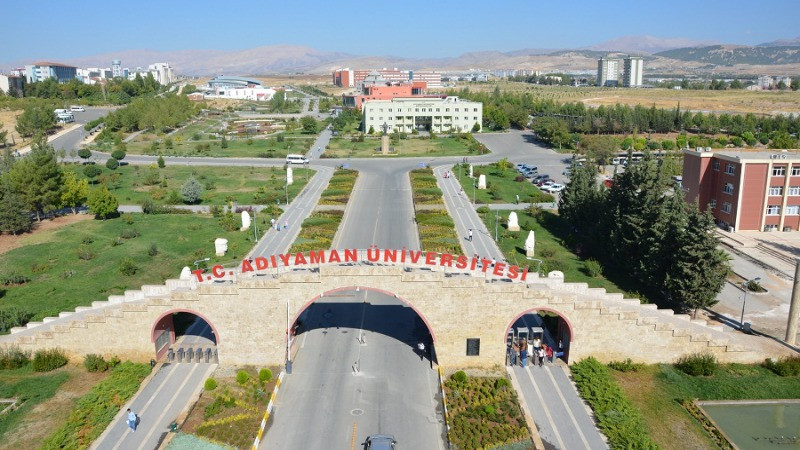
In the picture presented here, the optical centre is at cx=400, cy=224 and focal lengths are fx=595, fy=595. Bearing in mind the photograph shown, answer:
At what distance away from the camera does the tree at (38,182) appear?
229ft

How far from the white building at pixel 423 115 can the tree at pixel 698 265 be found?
11117 centimetres

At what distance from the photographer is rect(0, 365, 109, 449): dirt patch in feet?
101

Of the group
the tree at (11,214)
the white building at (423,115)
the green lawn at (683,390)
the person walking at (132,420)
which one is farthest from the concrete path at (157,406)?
the white building at (423,115)

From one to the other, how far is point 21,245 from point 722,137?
129990 millimetres

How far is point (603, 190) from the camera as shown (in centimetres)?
6050

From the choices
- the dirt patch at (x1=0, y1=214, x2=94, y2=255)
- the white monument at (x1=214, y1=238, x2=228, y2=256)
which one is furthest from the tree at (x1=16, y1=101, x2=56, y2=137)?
the white monument at (x1=214, y1=238, x2=228, y2=256)

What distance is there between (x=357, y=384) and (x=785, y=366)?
26.5 meters

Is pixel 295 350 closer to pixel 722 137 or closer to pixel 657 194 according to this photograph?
pixel 657 194

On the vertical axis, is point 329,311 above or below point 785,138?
below

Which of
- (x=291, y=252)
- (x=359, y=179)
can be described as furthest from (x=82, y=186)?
(x=359, y=179)

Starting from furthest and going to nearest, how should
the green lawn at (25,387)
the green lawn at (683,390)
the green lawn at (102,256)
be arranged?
the green lawn at (102,256) < the green lawn at (25,387) < the green lawn at (683,390)

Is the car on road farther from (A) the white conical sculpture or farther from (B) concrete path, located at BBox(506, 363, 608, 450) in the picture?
(A) the white conical sculpture

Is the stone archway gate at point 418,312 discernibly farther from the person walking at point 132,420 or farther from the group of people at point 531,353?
the person walking at point 132,420

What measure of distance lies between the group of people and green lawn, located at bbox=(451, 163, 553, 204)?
44922mm
